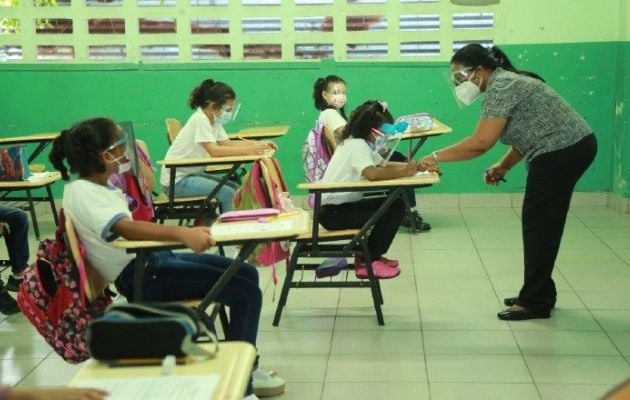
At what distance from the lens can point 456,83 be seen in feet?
13.2

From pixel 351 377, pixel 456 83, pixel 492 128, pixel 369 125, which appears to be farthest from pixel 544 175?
pixel 351 377

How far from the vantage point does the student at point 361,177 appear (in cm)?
411

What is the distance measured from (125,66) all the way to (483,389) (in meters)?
4.55

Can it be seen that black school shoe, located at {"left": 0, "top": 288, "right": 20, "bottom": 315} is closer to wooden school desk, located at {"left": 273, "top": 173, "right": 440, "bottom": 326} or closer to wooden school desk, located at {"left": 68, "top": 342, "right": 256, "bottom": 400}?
wooden school desk, located at {"left": 273, "top": 173, "right": 440, "bottom": 326}

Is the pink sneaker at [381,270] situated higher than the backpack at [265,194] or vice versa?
the backpack at [265,194]

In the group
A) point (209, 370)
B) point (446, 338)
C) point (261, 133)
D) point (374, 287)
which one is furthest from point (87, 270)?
point (261, 133)

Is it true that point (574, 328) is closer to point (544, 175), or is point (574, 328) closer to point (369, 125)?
point (544, 175)

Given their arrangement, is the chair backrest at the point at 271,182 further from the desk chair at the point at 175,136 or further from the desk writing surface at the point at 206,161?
the desk chair at the point at 175,136

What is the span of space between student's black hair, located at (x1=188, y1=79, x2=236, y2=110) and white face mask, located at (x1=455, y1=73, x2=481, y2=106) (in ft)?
6.57

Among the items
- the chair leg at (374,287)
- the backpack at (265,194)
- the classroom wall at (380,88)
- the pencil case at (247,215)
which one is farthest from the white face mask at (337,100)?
the pencil case at (247,215)

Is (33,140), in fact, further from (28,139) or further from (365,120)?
(365,120)

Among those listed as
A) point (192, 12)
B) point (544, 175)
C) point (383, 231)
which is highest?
point (192, 12)

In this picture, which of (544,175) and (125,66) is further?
(125,66)

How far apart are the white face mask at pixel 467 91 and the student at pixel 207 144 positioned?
1609mm
